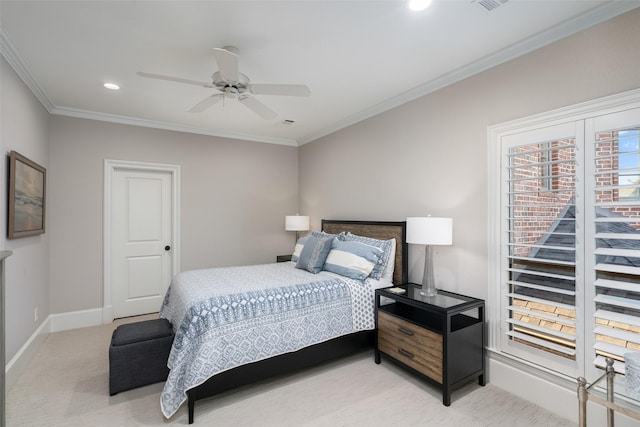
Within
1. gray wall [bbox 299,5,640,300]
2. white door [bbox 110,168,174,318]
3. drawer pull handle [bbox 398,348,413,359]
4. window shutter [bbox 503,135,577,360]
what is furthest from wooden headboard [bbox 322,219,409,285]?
white door [bbox 110,168,174,318]

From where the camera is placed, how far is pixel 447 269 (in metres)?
2.95

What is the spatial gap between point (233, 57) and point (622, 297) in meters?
2.85

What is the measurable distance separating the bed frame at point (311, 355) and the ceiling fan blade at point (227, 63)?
84.8 inches

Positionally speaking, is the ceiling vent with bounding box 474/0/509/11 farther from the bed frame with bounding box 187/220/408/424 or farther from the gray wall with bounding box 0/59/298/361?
the gray wall with bounding box 0/59/298/361

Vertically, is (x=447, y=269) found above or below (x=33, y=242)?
below

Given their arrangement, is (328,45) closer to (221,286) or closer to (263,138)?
(221,286)

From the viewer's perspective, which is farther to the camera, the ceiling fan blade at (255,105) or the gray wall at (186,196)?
the gray wall at (186,196)

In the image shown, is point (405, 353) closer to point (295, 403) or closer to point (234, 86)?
point (295, 403)

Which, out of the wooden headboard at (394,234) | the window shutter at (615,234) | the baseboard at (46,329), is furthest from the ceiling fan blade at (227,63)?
the baseboard at (46,329)

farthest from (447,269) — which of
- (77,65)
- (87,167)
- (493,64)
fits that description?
(87,167)

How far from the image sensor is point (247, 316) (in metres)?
2.39

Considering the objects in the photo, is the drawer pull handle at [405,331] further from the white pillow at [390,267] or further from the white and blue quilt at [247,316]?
the white pillow at [390,267]

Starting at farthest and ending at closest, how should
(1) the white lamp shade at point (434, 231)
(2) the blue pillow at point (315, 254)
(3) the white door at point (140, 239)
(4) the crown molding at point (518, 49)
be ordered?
1. (3) the white door at point (140, 239)
2. (2) the blue pillow at point (315, 254)
3. (1) the white lamp shade at point (434, 231)
4. (4) the crown molding at point (518, 49)

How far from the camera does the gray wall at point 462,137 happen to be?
2023 mm
